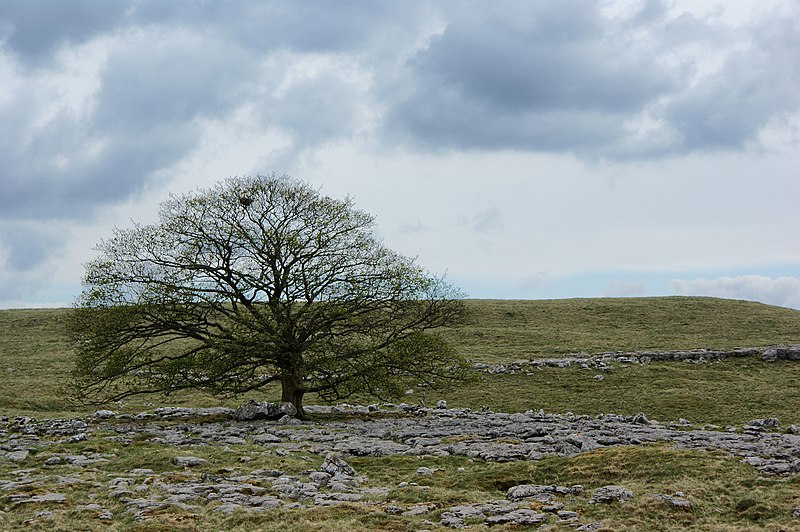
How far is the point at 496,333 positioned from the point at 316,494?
150 ft

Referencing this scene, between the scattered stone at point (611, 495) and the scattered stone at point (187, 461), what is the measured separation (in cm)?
1050

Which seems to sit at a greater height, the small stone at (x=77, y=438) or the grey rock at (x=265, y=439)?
the small stone at (x=77, y=438)

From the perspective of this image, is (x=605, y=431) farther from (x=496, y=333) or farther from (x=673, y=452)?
(x=496, y=333)

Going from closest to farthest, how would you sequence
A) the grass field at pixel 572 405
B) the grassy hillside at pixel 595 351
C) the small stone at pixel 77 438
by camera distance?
the grass field at pixel 572 405, the small stone at pixel 77 438, the grassy hillside at pixel 595 351

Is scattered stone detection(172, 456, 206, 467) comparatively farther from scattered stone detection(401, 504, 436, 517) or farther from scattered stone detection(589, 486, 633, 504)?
scattered stone detection(589, 486, 633, 504)

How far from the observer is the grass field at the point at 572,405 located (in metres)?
12.9

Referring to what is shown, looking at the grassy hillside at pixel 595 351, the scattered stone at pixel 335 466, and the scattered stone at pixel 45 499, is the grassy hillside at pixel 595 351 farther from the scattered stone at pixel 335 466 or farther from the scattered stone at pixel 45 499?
the scattered stone at pixel 335 466

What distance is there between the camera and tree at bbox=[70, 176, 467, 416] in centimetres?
2847

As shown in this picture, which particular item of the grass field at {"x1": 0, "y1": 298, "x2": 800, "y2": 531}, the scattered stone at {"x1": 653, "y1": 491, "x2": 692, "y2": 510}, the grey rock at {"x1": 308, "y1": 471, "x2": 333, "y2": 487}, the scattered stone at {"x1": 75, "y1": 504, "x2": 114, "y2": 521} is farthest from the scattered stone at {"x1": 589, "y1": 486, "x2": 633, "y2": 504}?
the scattered stone at {"x1": 75, "y1": 504, "x2": 114, "y2": 521}

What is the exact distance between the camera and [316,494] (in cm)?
1496

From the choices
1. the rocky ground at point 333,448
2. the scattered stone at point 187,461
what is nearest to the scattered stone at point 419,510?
the rocky ground at point 333,448

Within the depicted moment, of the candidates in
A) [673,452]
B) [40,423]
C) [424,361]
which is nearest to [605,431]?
[673,452]

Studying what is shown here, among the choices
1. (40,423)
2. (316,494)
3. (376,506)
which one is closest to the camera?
(376,506)

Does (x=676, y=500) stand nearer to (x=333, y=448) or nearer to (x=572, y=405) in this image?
(x=333, y=448)
